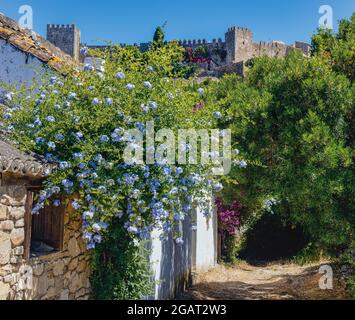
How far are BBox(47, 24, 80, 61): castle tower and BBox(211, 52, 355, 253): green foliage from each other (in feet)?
136

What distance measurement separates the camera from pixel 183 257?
37.4 ft

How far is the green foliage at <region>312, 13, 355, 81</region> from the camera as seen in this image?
9.60 metres

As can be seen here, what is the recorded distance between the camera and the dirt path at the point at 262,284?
436 inches

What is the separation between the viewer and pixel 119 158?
622 cm

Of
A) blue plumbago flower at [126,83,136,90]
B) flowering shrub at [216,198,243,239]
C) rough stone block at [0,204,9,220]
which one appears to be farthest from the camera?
flowering shrub at [216,198,243,239]

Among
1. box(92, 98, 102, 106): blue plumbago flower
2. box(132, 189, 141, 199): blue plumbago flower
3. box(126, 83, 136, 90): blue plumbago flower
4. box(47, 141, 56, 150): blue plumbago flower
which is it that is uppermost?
box(126, 83, 136, 90): blue plumbago flower

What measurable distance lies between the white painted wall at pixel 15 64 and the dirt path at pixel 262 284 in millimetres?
5254

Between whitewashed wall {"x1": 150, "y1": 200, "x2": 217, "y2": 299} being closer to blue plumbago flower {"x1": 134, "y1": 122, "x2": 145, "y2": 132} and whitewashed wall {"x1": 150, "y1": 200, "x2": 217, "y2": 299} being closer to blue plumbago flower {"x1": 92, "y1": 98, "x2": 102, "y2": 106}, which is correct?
blue plumbago flower {"x1": 134, "y1": 122, "x2": 145, "y2": 132}

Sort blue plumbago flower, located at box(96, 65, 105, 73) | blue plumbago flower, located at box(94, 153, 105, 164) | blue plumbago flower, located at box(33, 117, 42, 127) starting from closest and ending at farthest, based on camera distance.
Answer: blue plumbago flower, located at box(94, 153, 105, 164) < blue plumbago flower, located at box(33, 117, 42, 127) < blue plumbago flower, located at box(96, 65, 105, 73)

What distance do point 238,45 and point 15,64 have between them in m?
42.2

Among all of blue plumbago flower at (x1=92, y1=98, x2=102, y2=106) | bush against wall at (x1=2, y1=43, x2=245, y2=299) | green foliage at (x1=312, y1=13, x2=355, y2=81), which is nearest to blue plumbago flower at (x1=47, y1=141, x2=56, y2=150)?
bush against wall at (x1=2, y1=43, x2=245, y2=299)

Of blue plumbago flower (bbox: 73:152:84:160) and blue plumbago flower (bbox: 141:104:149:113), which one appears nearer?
blue plumbago flower (bbox: 73:152:84:160)
